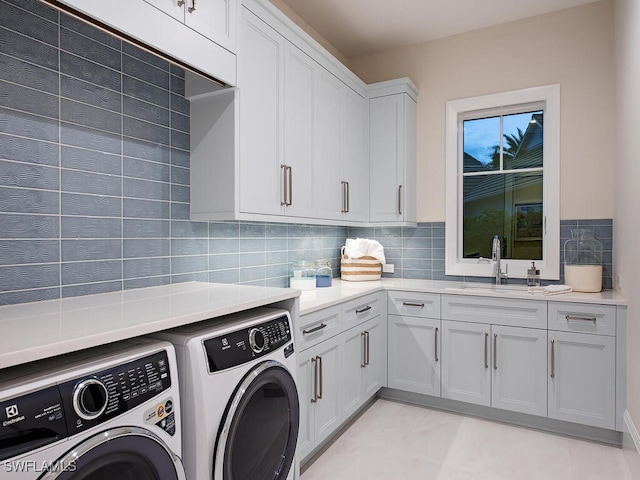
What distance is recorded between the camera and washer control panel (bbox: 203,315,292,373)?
137cm

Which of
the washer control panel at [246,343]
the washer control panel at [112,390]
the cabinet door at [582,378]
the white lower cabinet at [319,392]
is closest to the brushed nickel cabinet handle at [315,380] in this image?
the white lower cabinet at [319,392]

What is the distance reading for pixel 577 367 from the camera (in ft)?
8.27

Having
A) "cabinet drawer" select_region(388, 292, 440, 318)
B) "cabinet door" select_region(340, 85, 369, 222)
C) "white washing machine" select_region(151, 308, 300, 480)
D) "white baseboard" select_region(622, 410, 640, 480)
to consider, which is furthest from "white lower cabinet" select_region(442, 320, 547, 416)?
"white washing machine" select_region(151, 308, 300, 480)

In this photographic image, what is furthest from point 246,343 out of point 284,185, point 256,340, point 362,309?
point 362,309

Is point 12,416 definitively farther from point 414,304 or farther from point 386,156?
point 386,156

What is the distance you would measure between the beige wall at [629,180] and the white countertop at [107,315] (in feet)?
5.71

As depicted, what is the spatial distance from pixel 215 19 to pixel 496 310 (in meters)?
2.36

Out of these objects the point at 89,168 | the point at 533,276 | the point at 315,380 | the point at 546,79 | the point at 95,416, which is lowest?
the point at 315,380

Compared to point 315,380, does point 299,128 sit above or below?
above

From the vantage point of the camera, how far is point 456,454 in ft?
7.78

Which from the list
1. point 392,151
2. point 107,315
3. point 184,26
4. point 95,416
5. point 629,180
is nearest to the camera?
point 95,416

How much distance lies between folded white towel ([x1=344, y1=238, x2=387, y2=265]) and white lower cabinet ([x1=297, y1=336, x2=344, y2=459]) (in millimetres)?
974

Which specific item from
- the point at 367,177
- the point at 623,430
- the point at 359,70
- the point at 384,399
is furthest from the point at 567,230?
the point at 359,70

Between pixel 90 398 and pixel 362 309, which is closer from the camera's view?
pixel 90 398
